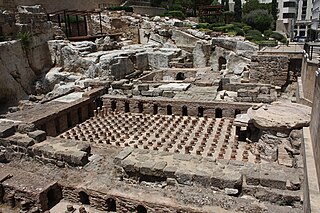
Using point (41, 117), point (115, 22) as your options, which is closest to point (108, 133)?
point (41, 117)

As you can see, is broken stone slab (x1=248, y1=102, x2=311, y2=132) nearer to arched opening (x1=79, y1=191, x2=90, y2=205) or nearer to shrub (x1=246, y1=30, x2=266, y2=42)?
arched opening (x1=79, y1=191, x2=90, y2=205)

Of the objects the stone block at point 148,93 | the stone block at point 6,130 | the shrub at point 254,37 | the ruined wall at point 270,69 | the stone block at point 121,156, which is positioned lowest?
the stone block at point 121,156

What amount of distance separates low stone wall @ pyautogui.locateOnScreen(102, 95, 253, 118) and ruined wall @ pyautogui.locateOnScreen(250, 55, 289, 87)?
418 centimetres

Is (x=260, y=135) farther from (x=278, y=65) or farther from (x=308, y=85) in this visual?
(x=278, y=65)

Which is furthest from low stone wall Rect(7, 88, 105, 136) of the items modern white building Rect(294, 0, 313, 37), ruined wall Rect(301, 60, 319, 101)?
modern white building Rect(294, 0, 313, 37)

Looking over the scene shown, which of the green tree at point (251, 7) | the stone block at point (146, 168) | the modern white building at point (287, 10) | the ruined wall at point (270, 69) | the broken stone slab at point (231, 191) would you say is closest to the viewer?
the broken stone slab at point (231, 191)

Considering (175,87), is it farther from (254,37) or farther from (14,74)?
(254,37)

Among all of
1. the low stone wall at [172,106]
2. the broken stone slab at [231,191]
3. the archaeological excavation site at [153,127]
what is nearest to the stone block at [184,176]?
the archaeological excavation site at [153,127]

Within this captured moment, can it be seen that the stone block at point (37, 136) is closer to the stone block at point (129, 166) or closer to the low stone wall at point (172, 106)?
the stone block at point (129, 166)

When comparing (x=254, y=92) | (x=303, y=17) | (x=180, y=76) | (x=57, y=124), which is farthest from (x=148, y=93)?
(x=303, y=17)

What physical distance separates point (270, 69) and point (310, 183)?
11914 millimetres

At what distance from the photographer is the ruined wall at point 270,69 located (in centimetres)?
1675

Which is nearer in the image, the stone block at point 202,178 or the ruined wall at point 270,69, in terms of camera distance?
the stone block at point 202,178

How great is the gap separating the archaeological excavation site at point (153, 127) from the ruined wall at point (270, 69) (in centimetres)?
6
